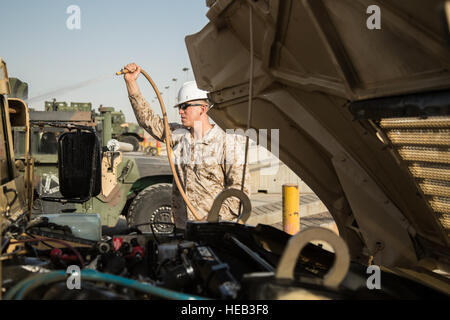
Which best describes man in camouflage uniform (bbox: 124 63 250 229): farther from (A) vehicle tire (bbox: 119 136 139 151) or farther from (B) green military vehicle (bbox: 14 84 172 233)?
(A) vehicle tire (bbox: 119 136 139 151)

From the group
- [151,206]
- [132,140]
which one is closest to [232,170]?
[151,206]

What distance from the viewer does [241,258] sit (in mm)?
2234

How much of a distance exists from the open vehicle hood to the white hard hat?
1259 mm

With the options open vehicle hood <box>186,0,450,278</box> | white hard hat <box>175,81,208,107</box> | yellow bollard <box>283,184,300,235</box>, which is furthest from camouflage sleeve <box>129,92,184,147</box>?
yellow bollard <box>283,184,300,235</box>

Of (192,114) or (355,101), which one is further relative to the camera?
(192,114)

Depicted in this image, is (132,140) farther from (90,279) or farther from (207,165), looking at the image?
(90,279)

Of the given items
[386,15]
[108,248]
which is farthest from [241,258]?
[386,15]

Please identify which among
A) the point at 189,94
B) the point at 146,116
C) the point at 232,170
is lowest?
the point at 232,170

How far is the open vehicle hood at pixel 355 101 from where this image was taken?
178cm

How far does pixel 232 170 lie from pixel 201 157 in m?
0.36

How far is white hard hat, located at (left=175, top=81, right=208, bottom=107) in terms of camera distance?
446 centimetres

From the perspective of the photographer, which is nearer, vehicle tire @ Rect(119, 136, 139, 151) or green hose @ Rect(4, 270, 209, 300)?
green hose @ Rect(4, 270, 209, 300)

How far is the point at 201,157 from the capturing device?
4137mm
